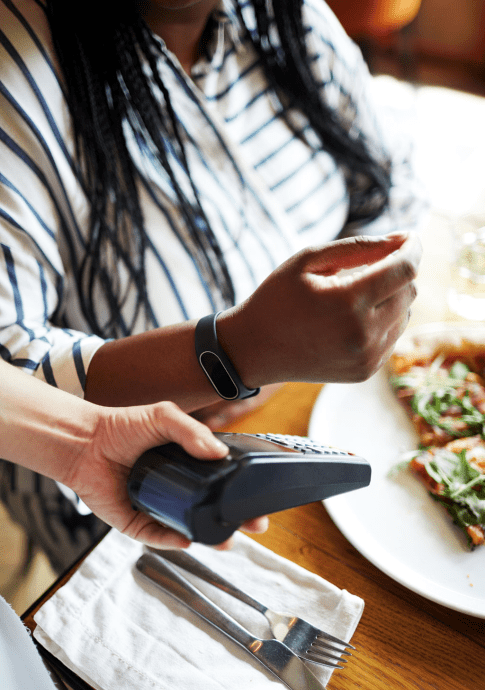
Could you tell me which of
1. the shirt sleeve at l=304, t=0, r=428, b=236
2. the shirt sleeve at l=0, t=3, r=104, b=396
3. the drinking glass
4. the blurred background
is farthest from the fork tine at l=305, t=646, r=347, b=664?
the blurred background

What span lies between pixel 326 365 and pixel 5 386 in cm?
32

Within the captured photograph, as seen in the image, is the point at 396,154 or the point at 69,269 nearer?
the point at 69,269

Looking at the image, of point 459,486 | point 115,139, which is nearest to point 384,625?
point 459,486

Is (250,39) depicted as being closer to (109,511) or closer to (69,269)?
(69,269)

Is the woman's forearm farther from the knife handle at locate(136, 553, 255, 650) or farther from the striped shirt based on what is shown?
the knife handle at locate(136, 553, 255, 650)

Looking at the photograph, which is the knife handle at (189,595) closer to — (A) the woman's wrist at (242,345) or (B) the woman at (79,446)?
(B) the woman at (79,446)

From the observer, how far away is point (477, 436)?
62cm

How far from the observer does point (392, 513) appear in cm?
56

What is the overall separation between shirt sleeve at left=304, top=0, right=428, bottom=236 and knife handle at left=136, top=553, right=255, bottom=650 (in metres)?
0.75

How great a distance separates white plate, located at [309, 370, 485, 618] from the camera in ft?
1.62

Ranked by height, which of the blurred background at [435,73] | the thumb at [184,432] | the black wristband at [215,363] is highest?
the thumb at [184,432]

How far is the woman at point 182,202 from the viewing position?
49cm

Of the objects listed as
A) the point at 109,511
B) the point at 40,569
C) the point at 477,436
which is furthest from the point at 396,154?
the point at 40,569

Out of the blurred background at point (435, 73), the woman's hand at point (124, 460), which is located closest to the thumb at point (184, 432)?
the woman's hand at point (124, 460)
